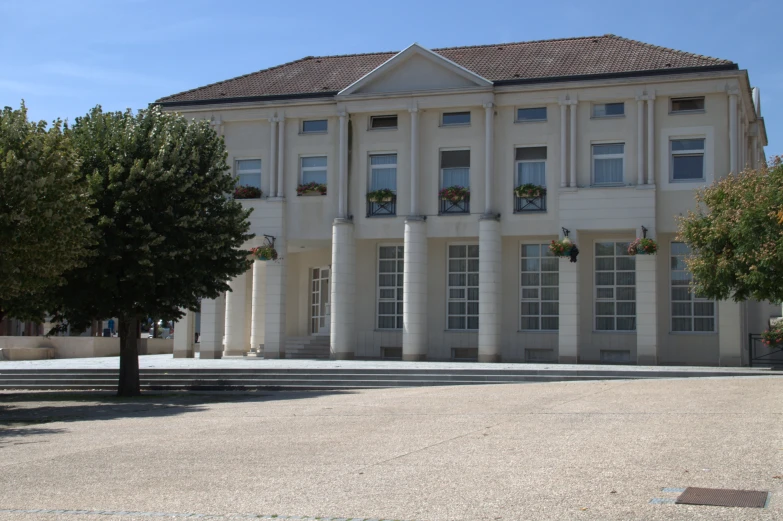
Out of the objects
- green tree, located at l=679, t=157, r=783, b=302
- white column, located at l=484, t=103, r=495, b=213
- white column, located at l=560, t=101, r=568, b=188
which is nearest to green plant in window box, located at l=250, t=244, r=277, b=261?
white column, located at l=484, t=103, r=495, b=213

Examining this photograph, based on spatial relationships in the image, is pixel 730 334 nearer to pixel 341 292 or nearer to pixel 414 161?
pixel 414 161

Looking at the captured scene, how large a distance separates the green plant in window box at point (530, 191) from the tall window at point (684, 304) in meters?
→ 4.56

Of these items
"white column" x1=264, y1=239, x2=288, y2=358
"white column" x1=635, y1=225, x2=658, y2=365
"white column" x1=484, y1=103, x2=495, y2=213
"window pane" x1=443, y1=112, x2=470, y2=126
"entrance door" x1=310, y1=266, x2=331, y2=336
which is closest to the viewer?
"white column" x1=635, y1=225, x2=658, y2=365

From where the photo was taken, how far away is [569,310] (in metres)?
30.5

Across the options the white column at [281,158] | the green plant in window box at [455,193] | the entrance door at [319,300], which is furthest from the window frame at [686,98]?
the entrance door at [319,300]

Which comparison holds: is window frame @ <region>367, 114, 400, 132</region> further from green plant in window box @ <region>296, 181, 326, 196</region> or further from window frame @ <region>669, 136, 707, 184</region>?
window frame @ <region>669, 136, 707, 184</region>

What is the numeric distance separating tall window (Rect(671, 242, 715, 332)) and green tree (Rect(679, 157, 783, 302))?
347 cm

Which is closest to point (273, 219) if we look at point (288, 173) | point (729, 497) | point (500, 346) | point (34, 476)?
point (288, 173)

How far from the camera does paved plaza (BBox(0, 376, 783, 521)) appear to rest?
826cm

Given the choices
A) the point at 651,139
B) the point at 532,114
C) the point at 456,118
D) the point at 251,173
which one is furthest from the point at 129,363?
the point at 651,139

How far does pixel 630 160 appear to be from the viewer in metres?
30.6

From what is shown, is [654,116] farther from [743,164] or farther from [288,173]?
[288,173]

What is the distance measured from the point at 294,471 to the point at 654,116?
76.0 ft

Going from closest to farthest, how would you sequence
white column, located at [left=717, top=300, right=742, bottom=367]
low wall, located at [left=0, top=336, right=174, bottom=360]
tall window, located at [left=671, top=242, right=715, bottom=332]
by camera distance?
white column, located at [left=717, top=300, right=742, bottom=367], tall window, located at [left=671, top=242, right=715, bottom=332], low wall, located at [left=0, top=336, right=174, bottom=360]
